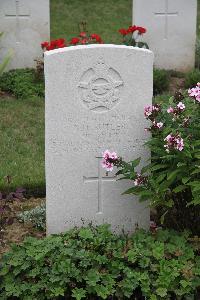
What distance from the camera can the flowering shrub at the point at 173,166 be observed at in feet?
15.4

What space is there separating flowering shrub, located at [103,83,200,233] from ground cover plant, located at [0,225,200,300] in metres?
0.31

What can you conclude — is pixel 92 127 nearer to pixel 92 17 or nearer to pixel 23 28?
pixel 23 28

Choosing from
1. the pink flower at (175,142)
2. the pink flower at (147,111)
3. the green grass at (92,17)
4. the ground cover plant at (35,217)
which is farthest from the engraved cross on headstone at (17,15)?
the pink flower at (175,142)

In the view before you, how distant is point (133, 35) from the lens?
34.8 ft

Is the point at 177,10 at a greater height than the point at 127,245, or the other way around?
the point at 177,10

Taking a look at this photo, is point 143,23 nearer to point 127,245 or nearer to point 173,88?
point 173,88

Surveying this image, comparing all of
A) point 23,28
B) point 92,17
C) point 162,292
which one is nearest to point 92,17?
point 92,17

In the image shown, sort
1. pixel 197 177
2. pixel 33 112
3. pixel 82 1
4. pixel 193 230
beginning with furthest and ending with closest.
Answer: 1. pixel 82 1
2. pixel 33 112
3. pixel 193 230
4. pixel 197 177

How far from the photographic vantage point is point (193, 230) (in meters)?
5.11

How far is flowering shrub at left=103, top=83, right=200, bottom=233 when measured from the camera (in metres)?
4.69

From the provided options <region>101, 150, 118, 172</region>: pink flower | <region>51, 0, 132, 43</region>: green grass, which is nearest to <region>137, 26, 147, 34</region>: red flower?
<region>51, 0, 132, 43</region>: green grass

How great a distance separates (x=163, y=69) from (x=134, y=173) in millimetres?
6085

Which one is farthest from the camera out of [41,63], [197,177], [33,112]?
[41,63]

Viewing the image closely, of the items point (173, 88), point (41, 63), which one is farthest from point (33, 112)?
point (173, 88)
